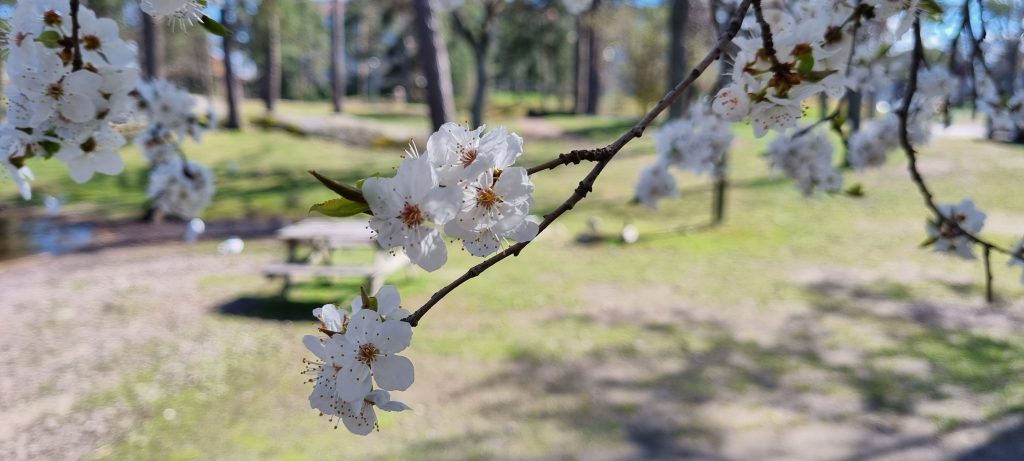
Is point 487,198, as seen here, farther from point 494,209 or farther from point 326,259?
point 326,259

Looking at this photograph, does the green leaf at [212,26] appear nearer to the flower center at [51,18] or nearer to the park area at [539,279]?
the park area at [539,279]

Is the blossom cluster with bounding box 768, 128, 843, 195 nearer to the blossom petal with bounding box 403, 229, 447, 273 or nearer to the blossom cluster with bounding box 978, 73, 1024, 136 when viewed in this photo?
the blossom cluster with bounding box 978, 73, 1024, 136

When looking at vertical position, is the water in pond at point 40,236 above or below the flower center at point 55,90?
below

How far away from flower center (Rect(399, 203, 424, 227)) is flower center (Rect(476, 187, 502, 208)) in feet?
0.26

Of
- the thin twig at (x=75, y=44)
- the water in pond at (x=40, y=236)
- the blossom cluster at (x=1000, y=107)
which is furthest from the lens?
the water in pond at (x=40, y=236)

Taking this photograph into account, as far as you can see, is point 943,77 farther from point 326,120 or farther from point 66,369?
point 326,120

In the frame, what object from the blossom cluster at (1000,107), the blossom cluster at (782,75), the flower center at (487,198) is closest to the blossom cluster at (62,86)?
the flower center at (487,198)

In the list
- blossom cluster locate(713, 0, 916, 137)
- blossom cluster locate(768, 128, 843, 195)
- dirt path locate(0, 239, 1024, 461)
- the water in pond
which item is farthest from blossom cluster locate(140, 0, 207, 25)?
the water in pond

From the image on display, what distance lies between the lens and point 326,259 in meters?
6.34

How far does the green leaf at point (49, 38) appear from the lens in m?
1.04

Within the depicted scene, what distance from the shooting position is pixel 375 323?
0.86m

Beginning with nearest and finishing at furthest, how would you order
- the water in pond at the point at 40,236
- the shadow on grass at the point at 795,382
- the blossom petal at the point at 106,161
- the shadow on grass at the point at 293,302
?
the blossom petal at the point at 106,161 < the shadow on grass at the point at 795,382 < the shadow on grass at the point at 293,302 < the water in pond at the point at 40,236

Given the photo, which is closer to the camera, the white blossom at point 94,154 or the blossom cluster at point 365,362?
the blossom cluster at point 365,362

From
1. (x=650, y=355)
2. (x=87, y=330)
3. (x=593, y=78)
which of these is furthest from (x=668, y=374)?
(x=593, y=78)
